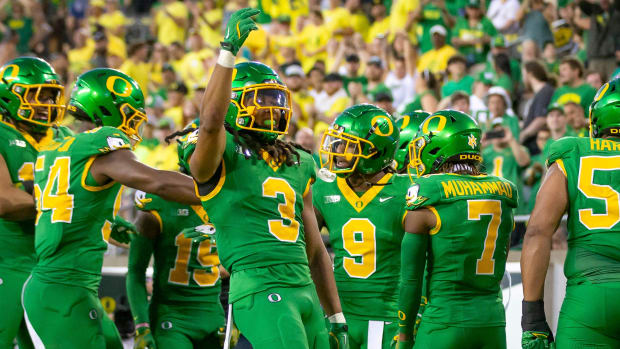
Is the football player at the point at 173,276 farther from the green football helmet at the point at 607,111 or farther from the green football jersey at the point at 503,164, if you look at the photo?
the green football jersey at the point at 503,164

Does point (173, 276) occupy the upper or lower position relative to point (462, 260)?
lower

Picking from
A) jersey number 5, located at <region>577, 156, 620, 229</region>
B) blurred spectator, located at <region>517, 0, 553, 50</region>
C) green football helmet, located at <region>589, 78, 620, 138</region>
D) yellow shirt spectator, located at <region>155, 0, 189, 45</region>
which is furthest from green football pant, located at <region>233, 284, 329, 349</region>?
yellow shirt spectator, located at <region>155, 0, 189, 45</region>

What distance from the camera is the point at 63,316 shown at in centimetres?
460

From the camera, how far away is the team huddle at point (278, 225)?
3824 millimetres

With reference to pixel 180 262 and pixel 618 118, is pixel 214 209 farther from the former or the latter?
pixel 618 118

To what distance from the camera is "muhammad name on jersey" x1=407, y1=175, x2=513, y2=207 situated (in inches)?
172

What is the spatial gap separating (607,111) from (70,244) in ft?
10.1

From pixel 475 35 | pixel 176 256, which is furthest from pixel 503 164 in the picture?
pixel 176 256

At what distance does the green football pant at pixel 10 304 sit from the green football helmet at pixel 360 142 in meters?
2.14

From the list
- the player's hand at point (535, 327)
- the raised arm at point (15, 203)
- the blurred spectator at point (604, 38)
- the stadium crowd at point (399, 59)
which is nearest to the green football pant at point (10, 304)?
the raised arm at point (15, 203)

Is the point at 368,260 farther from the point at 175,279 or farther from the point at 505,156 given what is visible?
the point at 505,156

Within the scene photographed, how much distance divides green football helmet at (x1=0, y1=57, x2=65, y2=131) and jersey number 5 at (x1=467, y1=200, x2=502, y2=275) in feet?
10.0

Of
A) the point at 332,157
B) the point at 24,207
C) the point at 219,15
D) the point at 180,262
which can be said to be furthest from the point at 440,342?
the point at 219,15

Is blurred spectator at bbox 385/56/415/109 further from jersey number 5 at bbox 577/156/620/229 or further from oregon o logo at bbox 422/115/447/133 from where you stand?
jersey number 5 at bbox 577/156/620/229
